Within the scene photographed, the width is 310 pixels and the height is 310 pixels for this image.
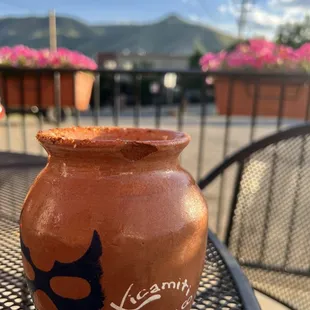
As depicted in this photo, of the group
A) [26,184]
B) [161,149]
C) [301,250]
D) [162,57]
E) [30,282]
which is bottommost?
[162,57]

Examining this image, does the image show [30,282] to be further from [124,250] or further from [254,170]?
[254,170]

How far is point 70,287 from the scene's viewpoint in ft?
1.65

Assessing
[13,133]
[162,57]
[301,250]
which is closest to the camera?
[301,250]

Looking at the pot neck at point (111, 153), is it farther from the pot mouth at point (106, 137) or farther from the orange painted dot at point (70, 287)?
the orange painted dot at point (70, 287)

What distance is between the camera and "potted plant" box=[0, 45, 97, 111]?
2.65m

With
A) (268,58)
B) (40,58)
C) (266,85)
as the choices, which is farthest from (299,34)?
(40,58)

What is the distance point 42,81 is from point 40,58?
17 centimetres

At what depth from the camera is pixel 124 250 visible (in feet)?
1.58

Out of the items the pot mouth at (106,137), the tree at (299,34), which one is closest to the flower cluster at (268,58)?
the tree at (299,34)

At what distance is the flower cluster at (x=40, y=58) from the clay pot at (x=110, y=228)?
89.9 inches

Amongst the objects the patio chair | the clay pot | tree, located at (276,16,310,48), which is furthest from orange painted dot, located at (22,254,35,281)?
tree, located at (276,16,310,48)

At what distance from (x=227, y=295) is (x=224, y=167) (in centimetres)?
63

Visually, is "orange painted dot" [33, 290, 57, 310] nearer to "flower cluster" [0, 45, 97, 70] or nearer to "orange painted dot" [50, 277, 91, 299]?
"orange painted dot" [50, 277, 91, 299]

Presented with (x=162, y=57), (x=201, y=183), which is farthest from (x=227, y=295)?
(x=162, y=57)
